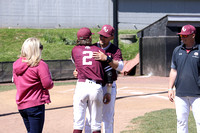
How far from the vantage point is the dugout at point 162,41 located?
69.2ft

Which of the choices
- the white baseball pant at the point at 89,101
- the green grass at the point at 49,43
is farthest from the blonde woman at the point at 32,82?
the green grass at the point at 49,43

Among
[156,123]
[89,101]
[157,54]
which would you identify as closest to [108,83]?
[89,101]

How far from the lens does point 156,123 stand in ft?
26.2

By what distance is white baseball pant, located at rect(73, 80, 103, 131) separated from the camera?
513cm

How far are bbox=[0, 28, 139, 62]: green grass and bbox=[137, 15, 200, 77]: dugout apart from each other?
3786 mm

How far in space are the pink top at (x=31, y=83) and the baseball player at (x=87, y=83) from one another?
0.61 m

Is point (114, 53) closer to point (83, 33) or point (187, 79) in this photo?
point (83, 33)

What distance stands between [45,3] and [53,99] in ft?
76.6

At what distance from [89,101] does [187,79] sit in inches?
62.6

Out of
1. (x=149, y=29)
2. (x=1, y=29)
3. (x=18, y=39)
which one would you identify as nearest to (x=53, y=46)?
(x=18, y=39)

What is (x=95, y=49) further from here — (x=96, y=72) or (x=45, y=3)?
(x=45, y=3)

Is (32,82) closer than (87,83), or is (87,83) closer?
(32,82)

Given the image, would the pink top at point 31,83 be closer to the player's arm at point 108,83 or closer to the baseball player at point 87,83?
the baseball player at point 87,83

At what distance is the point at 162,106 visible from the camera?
10.7 metres
